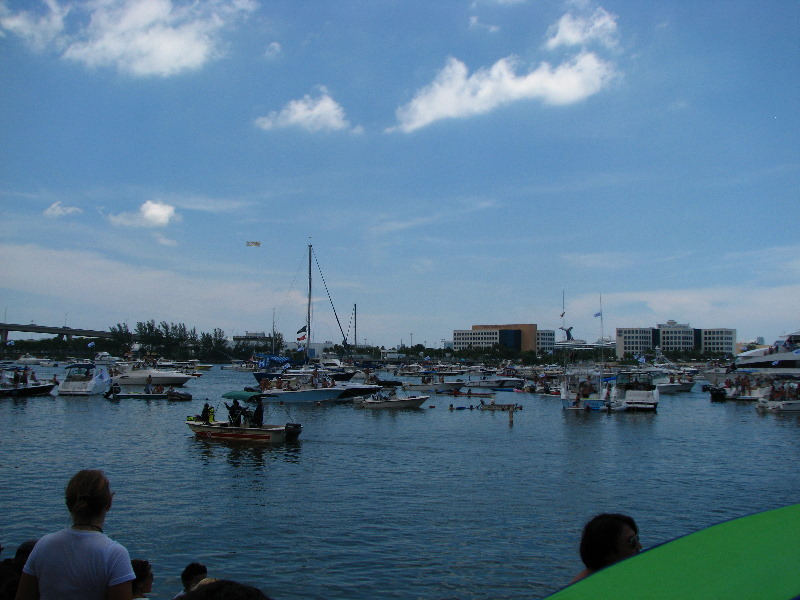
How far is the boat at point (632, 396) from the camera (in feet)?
186

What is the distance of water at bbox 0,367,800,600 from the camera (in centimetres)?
1529

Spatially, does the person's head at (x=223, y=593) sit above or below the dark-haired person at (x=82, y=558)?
above

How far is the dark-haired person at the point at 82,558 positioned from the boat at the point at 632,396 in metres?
56.6

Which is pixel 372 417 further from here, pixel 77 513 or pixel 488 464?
pixel 77 513

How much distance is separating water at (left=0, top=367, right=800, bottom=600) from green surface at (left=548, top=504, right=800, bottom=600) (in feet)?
35.8

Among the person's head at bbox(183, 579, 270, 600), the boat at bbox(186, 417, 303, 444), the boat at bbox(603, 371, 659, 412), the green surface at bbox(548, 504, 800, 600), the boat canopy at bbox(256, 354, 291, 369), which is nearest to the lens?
the person's head at bbox(183, 579, 270, 600)

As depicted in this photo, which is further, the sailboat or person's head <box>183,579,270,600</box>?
the sailboat

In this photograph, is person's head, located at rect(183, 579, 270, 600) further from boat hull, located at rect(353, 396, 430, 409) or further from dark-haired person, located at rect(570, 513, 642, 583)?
boat hull, located at rect(353, 396, 430, 409)

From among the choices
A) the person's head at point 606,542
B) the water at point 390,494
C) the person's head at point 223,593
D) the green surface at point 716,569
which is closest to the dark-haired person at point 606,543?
the person's head at point 606,542

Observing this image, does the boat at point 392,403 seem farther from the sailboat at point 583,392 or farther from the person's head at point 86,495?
the person's head at point 86,495

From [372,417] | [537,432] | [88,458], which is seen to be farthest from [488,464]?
[372,417]

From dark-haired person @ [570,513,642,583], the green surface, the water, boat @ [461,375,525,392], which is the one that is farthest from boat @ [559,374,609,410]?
the green surface

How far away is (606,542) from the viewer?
173 inches

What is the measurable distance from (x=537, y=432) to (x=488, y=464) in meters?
15.0
